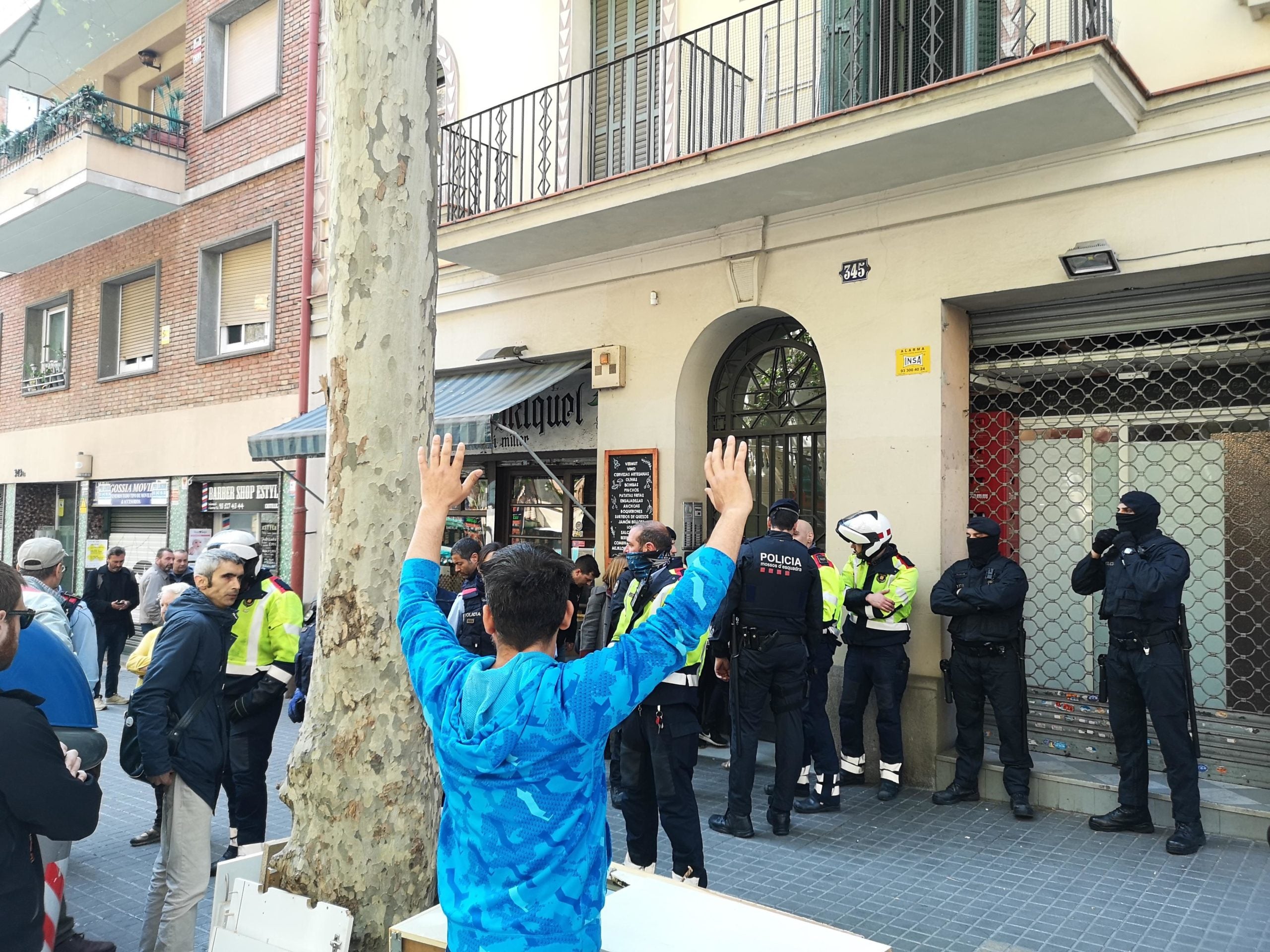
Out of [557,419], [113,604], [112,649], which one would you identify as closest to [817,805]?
[557,419]

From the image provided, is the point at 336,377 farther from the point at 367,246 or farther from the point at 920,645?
the point at 920,645

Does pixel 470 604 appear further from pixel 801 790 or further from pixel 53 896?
pixel 53 896

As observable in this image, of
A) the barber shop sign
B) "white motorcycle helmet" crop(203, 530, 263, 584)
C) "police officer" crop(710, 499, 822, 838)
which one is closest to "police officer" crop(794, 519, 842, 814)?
"police officer" crop(710, 499, 822, 838)

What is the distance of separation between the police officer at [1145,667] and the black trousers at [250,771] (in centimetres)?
494

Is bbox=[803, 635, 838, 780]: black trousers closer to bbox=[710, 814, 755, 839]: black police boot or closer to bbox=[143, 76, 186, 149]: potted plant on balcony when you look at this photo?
bbox=[710, 814, 755, 839]: black police boot

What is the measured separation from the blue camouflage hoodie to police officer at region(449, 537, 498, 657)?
3833 mm

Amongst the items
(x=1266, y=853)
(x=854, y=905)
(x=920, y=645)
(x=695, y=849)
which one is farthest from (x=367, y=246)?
(x=1266, y=853)

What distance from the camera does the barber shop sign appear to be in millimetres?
9867

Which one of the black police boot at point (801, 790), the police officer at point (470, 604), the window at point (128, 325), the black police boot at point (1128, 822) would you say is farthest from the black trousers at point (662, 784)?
the window at point (128, 325)

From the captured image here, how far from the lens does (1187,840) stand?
18.1ft

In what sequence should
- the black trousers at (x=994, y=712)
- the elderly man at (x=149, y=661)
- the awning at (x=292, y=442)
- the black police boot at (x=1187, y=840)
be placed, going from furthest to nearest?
the awning at (x=292, y=442) → the black trousers at (x=994, y=712) → the black police boot at (x=1187, y=840) → the elderly man at (x=149, y=661)

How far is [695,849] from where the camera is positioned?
4883 mm

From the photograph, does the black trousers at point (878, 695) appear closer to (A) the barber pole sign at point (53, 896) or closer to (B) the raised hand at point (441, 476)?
(A) the barber pole sign at point (53, 896)

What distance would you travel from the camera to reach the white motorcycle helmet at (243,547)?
4469 mm
